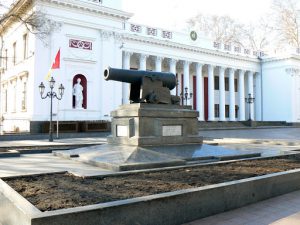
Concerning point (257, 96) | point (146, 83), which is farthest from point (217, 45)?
point (146, 83)

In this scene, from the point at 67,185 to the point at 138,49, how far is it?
Answer: 30.8 metres

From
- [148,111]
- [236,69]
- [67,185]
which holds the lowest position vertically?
[67,185]

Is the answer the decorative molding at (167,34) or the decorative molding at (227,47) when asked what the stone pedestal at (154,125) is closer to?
the decorative molding at (167,34)

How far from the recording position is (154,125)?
8.69 m

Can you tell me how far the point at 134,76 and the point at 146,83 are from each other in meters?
0.40

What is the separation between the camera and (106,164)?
7180 millimetres

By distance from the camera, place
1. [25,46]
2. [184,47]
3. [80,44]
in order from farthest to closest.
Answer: [184,47] → [25,46] → [80,44]

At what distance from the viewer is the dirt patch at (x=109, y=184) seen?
169 inches

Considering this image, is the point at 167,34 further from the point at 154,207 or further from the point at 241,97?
the point at 154,207

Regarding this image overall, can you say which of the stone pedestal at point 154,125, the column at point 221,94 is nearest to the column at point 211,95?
the column at point 221,94

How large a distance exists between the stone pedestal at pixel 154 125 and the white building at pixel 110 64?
685 inches

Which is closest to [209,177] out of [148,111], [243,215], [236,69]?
[243,215]

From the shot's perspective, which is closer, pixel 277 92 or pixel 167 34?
pixel 167 34

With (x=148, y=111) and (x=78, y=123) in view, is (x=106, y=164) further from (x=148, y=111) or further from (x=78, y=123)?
(x=78, y=123)
